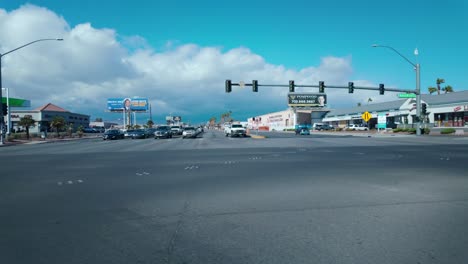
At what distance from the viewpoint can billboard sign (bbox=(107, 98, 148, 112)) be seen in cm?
9081

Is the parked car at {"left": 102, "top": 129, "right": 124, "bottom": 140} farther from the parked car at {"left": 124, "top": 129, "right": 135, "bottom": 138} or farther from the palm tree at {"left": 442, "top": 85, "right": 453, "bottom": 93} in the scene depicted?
the palm tree at {"left": 442, "top": 85, "right": 453, "bottom": 93}

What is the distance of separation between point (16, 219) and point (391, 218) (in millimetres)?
7033

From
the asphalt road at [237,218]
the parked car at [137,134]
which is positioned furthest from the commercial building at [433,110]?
the asphalt road at [237,218]

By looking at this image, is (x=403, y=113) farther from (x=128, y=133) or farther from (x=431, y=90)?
(x=128, y=133)

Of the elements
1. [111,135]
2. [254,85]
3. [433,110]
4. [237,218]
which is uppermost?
[254,85]

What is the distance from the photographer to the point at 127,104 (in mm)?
91938

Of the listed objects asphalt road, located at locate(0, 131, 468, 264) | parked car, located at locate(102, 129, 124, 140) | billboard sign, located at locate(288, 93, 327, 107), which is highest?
billboard sign, located at locate(288, 93, 327, 107)

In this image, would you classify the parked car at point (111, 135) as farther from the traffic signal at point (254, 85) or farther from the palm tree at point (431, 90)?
the palm tree at point (431, 90)

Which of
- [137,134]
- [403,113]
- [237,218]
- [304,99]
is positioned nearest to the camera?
Result: [237,218]

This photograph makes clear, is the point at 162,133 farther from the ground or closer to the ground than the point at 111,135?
farther from the ground

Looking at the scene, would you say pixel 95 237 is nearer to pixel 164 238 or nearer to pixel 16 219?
pixel 164 238

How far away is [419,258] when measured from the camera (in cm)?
404

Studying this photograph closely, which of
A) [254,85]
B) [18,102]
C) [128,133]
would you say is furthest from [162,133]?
[18,102]

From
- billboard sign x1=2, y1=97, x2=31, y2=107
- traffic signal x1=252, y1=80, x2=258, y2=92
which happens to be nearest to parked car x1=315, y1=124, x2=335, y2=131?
traffic signal x1=252, y1=80, x2=258, y2=92
